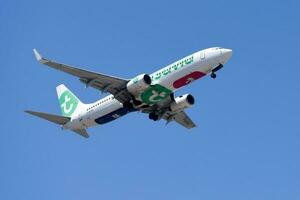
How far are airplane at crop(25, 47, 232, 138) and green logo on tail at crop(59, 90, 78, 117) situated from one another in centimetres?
325

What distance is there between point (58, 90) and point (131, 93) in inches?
782

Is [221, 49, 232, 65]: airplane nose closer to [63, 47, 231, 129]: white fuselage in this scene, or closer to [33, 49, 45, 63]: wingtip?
[63, 47, 231, 129]: white fuselage

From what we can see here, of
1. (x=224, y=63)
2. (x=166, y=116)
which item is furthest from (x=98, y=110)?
(x=224, y=63)

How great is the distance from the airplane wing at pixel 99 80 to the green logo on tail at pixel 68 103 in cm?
1021

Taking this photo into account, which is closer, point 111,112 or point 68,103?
point 111,112

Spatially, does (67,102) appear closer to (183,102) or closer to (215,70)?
(183,102)

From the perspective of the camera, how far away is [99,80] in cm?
7138

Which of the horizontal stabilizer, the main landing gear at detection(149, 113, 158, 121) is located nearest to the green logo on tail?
the horizontal stabilizer

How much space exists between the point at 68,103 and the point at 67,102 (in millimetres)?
482

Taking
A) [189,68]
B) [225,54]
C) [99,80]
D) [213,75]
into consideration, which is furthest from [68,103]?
[225,54]

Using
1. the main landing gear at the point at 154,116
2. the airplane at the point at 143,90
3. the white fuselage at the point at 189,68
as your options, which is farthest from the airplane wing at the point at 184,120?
the white fuselage at the point at 189,68

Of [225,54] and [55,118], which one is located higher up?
[225,54]

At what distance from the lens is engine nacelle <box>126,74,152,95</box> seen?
70250 millimetres

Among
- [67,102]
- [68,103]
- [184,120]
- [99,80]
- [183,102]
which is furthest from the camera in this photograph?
[67,102]
